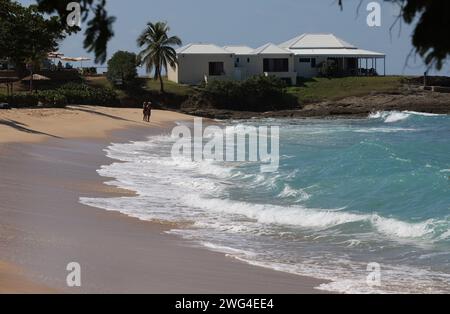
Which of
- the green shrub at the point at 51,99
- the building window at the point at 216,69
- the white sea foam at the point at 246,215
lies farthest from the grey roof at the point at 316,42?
the white sea foam at the point at 246,215

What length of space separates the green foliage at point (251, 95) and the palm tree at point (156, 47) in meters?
4.57

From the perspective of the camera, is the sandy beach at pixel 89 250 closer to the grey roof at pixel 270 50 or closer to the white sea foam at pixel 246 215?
the white sea foam at pixel 246 215

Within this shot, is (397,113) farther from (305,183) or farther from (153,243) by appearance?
(153,243)

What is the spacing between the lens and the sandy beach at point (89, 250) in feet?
32.0

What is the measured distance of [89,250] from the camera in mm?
11656

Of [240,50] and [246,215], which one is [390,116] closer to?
[240,50]

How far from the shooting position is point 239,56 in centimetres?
7500

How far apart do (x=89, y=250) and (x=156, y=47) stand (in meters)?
57.4

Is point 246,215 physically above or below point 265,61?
below

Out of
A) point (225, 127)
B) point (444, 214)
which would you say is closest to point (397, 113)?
point (225, 127)

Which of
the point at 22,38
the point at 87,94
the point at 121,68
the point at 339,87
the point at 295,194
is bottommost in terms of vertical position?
the point at 295,194

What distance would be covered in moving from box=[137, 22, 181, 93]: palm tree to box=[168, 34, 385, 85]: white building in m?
3.07

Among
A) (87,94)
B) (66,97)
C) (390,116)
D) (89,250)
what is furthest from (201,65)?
(89,250)

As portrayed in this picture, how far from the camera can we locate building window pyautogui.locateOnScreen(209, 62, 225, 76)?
73000mm
